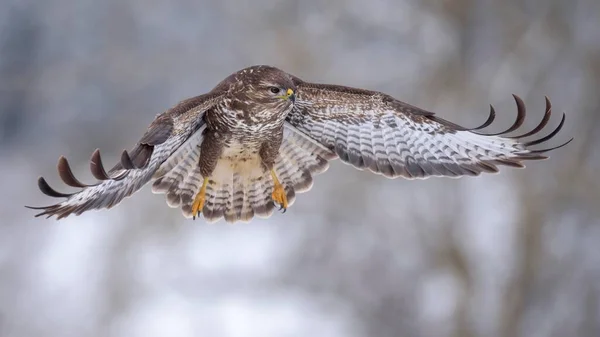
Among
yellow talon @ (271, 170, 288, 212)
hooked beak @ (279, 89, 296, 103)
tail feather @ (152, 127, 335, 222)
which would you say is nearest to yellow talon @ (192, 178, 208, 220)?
tail feather @ (152, 127, 335, 222)

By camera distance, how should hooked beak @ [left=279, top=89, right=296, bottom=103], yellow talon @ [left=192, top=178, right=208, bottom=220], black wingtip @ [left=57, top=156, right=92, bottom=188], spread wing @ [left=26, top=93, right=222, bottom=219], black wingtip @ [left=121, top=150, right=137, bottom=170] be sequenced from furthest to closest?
yellow talon @ [left=192, top=178, right=208, bottom=220] < hooked beak @ [left=279, top=89, right=296, bottom=103] < spread wing @ [left=26, top=93, right=222, bottom=219] < black wingtip @ [left=121, top=150, right=137, bottom=170] < black wingtip @ [left=57, top=156, right=92, bottom=188]

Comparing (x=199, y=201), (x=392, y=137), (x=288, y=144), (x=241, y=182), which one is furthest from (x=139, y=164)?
(x=392, y=137)

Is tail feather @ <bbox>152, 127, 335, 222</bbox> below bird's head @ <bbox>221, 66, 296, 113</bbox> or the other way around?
below

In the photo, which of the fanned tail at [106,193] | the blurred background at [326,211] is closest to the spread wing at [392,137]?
the fanned tail at [106,193]

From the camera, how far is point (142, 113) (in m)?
10.4

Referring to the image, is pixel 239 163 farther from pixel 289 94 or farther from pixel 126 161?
pixel 126 161

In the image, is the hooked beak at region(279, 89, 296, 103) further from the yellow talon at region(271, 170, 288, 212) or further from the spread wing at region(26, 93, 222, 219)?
the yellow talon at region(271, 170, 288, 212)

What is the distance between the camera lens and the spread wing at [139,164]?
4578 mm

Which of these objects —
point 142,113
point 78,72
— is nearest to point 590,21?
point 142,113

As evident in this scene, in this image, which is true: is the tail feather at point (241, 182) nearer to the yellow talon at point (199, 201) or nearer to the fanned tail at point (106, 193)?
the yellow talon at point (199, 201)

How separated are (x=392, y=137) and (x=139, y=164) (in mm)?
1825

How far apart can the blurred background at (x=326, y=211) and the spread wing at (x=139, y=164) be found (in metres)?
4.99

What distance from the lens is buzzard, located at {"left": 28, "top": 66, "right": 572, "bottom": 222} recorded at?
17.1 feet

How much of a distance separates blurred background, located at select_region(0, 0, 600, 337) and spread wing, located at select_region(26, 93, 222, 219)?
4.99 m
